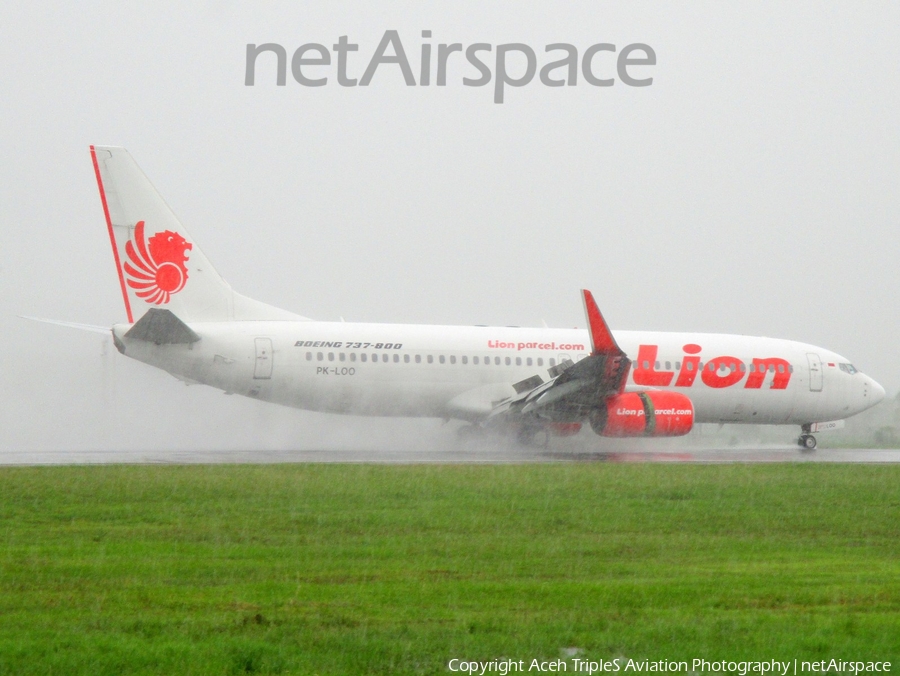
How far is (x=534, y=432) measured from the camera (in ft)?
90.0

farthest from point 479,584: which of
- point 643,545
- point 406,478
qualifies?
point 406,478

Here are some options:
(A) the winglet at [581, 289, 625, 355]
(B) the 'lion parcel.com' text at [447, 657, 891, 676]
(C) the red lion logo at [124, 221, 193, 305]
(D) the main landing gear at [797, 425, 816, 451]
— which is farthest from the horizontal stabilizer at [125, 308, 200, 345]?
(B) the 'lion parcel.com' text at [447, 657, 891, 676]

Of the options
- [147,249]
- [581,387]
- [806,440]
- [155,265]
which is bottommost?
[806,440]

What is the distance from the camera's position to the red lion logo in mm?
24891

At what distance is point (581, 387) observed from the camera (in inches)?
1014

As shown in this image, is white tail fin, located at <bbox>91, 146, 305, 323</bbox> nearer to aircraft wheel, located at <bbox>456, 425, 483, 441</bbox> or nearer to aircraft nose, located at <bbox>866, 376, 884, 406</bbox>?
aircraft wheel, located at <bbox>456, 425, 483, 441</bbox>

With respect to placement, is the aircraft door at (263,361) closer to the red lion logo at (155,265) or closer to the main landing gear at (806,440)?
the red lion logo at (155,265)

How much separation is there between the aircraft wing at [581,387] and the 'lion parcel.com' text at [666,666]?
1908 cm

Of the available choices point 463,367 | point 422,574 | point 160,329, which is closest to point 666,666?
point 422,574

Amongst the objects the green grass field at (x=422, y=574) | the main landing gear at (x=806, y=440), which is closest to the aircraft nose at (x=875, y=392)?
the main landing gear at (x=806, y=440)

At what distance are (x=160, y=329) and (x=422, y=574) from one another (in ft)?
54.4

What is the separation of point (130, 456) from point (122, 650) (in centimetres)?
1558

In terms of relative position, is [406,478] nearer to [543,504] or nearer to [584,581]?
[543,504]

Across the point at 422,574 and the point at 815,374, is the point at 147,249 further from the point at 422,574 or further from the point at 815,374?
the point at 422,574
